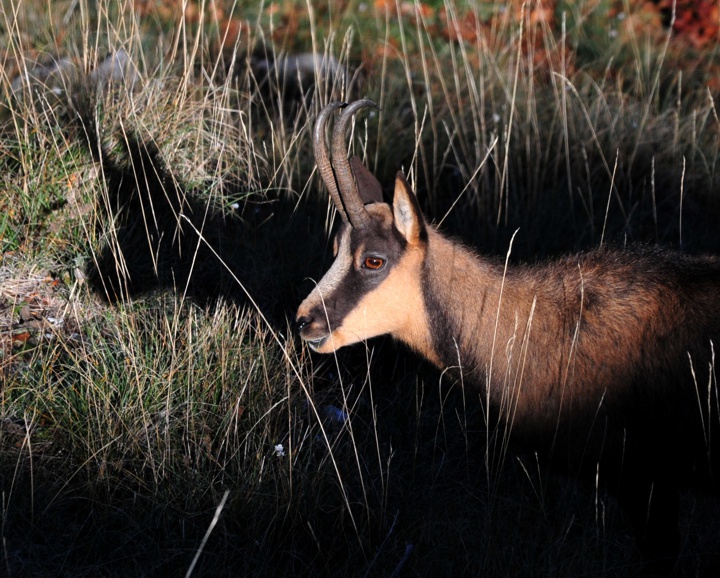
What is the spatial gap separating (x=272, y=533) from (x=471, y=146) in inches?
168

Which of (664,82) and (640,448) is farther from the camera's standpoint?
(664,82)

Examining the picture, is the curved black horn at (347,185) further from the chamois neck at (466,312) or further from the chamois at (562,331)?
the chamois neck at (466,312)

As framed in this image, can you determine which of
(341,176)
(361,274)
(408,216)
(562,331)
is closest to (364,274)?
(361,274)

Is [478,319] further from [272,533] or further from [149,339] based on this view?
[149,339]

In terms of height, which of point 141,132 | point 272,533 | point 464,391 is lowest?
point 272,533

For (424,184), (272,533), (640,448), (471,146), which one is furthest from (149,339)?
(471,146)

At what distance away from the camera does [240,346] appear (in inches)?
197

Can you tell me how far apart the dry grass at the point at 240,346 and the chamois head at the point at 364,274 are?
273 mm

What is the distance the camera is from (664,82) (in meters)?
9.24

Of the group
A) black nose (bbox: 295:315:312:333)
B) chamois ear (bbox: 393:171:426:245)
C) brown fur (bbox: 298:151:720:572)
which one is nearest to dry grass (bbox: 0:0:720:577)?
black nose (bbox: 295:315:312:333)

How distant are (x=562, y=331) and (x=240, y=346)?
5.66 feet

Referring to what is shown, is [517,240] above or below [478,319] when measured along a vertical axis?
below

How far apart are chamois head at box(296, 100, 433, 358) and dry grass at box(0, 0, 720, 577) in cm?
27

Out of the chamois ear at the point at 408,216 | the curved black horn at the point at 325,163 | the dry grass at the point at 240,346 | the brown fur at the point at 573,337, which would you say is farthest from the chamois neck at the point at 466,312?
the curved black horn at the point at 325,163
